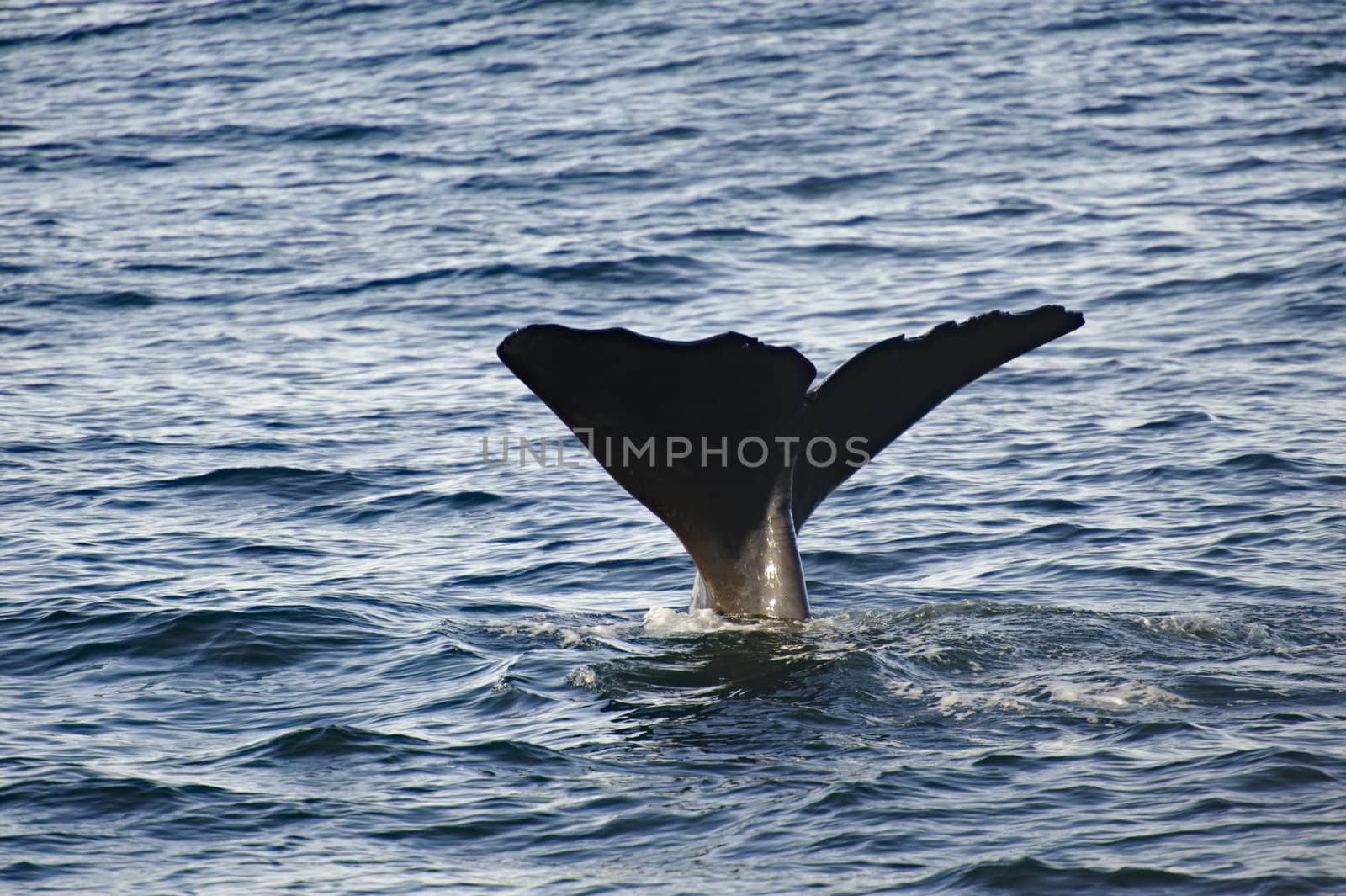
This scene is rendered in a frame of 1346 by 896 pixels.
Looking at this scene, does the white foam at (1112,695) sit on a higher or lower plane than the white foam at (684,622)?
lower

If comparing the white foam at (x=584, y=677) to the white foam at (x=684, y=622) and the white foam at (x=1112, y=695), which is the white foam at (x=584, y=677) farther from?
the white foam at (x=1112, y=695)

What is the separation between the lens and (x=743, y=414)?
22.1 feet

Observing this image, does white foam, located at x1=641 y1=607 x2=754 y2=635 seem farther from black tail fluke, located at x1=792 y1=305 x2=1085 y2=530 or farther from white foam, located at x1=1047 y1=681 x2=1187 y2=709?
white foam, located at x1=1047 y1=681 x2=1187 y2=709

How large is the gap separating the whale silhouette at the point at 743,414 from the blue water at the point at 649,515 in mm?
460

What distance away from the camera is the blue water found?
18.8 feet

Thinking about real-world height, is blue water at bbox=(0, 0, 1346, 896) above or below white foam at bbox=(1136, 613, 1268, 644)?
above

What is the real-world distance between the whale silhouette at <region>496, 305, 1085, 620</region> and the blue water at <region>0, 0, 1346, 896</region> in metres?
0.46

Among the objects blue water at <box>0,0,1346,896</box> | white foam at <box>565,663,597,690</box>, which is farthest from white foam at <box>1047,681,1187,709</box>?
white foam at <box>565,663,597,690</box>

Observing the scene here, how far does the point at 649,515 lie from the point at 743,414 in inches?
164

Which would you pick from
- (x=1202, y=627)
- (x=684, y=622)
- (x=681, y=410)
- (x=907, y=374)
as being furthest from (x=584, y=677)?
(x=1202, y=627)

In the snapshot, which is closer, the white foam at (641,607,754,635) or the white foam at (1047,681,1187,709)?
the white foam at (1047,681,1187,709)

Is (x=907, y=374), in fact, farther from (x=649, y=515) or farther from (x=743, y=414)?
(x=649, y=515)

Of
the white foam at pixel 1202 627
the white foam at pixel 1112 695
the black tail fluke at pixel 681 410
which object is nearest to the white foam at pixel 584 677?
the black tail fluke at pixel 681 410

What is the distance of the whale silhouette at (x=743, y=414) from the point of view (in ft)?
20.9
